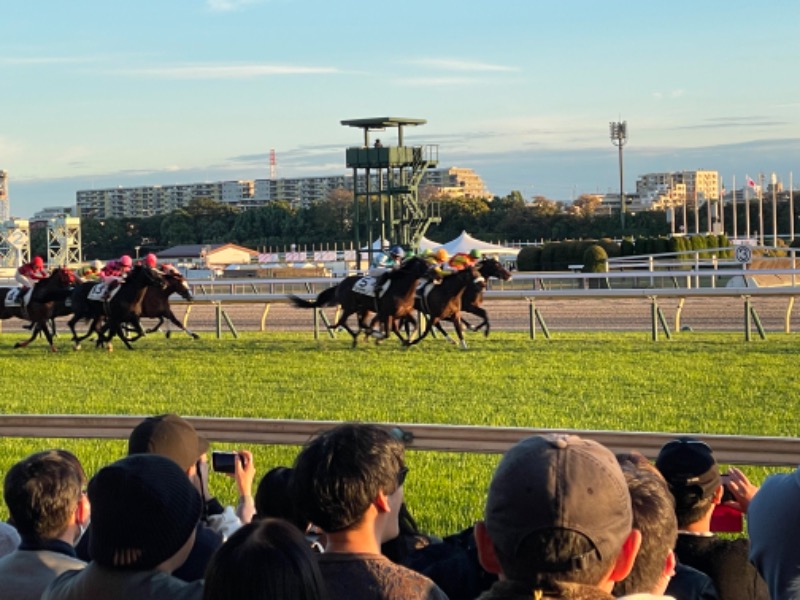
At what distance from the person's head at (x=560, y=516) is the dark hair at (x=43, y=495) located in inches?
67.7

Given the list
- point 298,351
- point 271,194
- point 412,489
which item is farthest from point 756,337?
point 271,194

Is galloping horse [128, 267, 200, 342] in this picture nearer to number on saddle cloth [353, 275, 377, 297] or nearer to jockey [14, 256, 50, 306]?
jockey [14, 256, 50, 306]

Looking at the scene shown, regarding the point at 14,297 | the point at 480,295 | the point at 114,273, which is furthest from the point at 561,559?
the point at 14,297

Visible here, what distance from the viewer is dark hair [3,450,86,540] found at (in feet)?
12.1

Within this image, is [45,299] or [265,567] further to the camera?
[45,299]

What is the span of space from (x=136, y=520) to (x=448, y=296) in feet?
50.2

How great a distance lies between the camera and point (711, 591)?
3.31 meters

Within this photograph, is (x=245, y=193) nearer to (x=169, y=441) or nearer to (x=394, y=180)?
(x=394, y=180)

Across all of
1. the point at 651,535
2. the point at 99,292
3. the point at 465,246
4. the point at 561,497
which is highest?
the point at 561,497

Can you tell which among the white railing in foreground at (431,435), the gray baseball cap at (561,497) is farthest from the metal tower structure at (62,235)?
the gray baseball cap at (561,497)

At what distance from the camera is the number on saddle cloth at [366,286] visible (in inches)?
740

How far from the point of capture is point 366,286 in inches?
743

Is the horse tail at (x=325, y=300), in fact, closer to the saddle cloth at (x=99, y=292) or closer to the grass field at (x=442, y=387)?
the grass field at (x=442, y=387)

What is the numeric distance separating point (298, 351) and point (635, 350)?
446cm
